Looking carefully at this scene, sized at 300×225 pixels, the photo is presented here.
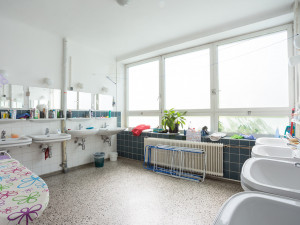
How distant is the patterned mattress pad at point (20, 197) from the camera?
26.0 inches

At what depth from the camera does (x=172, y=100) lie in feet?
12.2

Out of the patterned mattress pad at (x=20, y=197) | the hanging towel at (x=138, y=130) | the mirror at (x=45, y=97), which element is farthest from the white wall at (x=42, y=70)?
the patterned mattress pad at (x=20, y=197)

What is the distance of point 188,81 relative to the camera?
351 centimetres

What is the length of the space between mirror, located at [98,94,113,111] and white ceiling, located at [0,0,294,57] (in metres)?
1.29

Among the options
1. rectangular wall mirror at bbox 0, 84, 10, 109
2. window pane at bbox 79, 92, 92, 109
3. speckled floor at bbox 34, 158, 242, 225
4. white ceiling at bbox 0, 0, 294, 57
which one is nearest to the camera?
speckled floor at bbox 34, 158, 242, 225

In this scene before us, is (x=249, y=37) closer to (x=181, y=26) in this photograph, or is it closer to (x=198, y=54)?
(x=198, y=54)

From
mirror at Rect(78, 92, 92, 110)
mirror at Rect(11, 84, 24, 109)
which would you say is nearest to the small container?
mirror at Rect(78, 92, 92, 110)

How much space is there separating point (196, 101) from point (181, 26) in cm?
143

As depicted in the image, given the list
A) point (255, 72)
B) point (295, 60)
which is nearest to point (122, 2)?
point (295, 60)

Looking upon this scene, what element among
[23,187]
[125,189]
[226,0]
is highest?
[226,0]

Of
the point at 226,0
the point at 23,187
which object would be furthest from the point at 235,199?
the point at 226,0

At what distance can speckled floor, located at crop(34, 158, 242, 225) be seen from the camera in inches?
70.3

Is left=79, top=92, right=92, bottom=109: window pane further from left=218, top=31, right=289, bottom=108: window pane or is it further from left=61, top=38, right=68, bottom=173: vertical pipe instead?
left=218, top=31, right=289, bottom=108: window pane

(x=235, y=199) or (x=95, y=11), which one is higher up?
(x=95, y=11)
